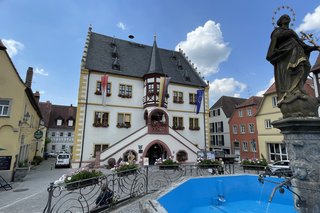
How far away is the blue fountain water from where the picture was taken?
279 inches

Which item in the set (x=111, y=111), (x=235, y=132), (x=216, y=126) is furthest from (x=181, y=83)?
(x=216, y=126)

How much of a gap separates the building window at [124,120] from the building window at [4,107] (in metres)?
10.5

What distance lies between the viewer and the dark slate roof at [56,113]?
4116cm

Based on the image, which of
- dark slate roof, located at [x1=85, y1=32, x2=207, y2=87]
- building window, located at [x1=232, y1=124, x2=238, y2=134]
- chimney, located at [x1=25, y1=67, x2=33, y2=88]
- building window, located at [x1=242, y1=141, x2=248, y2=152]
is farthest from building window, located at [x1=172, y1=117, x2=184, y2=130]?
chimney, located at [x1=25, y1=67, x2=33, y2=88]

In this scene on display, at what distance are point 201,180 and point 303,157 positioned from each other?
523cm

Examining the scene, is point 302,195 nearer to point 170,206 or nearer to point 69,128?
point 170,206

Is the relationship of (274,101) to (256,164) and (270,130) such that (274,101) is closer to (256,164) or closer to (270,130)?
(270,130)

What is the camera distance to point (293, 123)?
14.1 feet

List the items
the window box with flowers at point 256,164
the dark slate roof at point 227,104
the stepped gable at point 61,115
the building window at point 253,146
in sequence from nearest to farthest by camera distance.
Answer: the window box with flowers at point 256,164 < the building window at point 253,146 < the dark slate roof at point 227,104 < the stepped gable at point 61,115

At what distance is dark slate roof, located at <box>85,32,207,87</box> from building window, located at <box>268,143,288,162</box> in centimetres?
1309

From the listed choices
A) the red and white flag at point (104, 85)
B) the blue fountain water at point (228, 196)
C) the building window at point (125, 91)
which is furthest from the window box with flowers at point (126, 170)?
the building window at point (125, 91)

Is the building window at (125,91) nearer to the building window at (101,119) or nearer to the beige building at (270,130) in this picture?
the building window at (101,119)

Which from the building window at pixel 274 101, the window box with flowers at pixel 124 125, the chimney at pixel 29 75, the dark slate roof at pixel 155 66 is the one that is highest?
the dark slate roof at pixel 155 66

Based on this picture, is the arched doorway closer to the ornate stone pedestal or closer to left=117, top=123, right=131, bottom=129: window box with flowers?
left=117, top=123, right=131, bottom=129: window box with flowers
